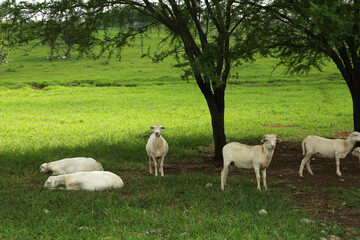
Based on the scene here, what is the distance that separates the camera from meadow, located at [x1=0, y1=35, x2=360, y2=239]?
21.3 ft

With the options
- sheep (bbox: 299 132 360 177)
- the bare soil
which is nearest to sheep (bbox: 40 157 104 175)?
the bare soil

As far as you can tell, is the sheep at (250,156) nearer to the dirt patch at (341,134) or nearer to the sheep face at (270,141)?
the sheep face at (270,141)

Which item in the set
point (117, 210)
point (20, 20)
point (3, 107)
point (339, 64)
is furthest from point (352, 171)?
point (3, 107)

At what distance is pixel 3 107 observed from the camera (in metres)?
27.7

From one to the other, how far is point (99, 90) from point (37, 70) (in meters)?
25.4

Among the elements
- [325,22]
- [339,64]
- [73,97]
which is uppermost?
[325,22]

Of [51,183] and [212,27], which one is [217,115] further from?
[51,183]

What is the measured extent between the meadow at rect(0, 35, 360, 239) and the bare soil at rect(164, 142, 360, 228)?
0.36 m

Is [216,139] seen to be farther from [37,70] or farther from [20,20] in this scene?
[37,70]

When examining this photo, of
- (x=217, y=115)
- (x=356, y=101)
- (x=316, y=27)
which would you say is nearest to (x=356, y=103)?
(x=356, y=101)

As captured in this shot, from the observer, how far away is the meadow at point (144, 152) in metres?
6.49

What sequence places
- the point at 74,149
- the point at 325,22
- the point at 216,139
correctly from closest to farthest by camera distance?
1. the point at 325,22
2. the point at 216,139
3. the point at 74,149

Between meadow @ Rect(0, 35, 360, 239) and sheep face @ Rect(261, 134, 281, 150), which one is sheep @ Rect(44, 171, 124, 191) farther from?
sheep face @ Rect(261, 134, 281, 150)

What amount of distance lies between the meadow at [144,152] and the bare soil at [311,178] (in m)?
0.36
